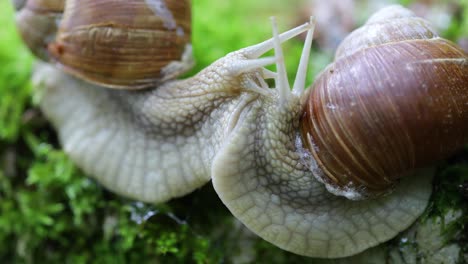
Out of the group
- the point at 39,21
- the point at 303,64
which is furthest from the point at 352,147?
the point at 39,21

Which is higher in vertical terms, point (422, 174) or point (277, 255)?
point (422, 174)

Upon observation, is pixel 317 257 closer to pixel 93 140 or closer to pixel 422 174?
pixel 422 174

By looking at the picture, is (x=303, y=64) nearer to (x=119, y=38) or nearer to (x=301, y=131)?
(x=301, y=131)

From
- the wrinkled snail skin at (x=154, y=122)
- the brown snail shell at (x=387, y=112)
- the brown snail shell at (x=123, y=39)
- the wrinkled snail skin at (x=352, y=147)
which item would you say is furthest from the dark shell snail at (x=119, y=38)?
the brown snail shell at (x=387, y=112)

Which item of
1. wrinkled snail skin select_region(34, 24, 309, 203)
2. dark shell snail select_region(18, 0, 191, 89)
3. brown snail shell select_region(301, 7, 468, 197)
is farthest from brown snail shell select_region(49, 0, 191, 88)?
brown snail shell select_region(301, 7, 468, 197)

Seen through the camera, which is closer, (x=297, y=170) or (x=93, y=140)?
(x=297, y=170)

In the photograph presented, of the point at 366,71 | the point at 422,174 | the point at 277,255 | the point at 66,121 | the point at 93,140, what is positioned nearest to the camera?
the point at 366,71

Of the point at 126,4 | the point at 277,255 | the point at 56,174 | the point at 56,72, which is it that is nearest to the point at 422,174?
the point at 277,255
